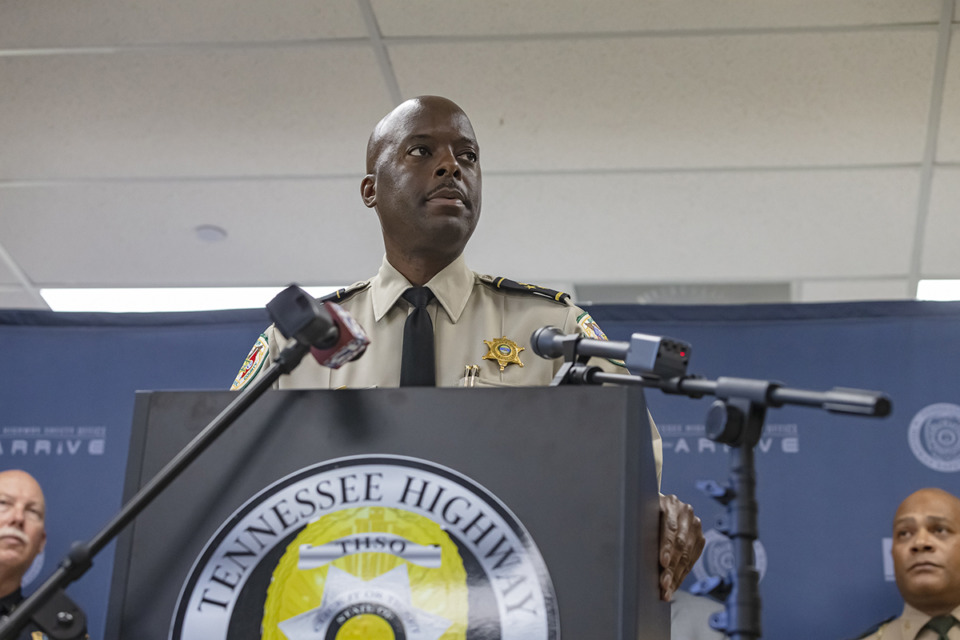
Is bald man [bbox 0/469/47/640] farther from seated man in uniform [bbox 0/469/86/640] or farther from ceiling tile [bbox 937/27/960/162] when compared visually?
ceiling tile [bbox 937/27/960/162]

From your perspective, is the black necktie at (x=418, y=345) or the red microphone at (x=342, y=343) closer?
the red microphone at (x=342, y=343)

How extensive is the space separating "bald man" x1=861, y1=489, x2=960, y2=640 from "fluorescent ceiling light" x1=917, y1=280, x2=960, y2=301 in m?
1.51

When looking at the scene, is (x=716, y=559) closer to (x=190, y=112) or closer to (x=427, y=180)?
(x=427, y=180)

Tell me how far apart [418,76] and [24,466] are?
158 cm

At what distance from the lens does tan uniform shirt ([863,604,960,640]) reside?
250 cm

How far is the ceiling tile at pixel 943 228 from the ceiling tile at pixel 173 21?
74.7 inches

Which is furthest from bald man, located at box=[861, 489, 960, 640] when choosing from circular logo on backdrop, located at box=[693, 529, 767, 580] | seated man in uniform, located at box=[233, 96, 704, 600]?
seated man in uniform, located at box=[233, 96, 704, 600]

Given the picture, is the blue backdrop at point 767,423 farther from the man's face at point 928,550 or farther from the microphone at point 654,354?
the microphone at point 654,354

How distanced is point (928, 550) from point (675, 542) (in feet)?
5.34

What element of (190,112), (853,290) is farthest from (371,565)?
(853,290)

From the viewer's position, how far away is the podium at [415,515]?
1.00m

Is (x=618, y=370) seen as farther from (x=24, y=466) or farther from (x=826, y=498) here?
(x=24, y=466)

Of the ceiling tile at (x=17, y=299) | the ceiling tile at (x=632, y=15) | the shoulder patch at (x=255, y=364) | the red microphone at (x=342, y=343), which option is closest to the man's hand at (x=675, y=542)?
the red microphone at (x=342, y=343)

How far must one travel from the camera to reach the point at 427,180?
185cm
